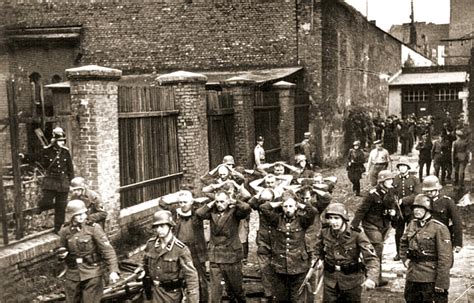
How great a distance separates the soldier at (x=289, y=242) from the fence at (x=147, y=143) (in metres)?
4.29

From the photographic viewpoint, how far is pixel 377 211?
8.62 m

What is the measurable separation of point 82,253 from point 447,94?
34694 millimetres

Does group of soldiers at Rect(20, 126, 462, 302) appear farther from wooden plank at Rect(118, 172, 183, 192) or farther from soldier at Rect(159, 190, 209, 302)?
wooden plank at Rect(118, 172, 183, 192)

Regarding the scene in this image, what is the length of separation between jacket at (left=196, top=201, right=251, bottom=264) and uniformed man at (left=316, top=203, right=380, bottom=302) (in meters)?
1.48

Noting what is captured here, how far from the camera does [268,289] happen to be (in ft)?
24.0

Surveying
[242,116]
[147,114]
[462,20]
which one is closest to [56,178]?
[147,114]

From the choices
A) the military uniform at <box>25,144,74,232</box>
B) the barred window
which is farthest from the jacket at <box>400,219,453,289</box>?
the barred window

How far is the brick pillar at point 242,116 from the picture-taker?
1545 centimetres

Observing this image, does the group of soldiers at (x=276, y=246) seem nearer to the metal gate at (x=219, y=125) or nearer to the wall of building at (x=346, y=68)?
the metal gate at (x=219, y=125)

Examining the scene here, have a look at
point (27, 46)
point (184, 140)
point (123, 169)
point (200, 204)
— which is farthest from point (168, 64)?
point (200, 204)

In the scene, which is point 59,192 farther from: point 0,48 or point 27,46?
point 27,46

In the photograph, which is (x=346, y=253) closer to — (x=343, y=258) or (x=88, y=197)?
(x=343, y=258)

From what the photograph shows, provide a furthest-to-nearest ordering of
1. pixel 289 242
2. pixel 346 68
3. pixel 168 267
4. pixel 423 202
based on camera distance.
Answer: pixel 346 68 < pixel 289 242 < pixel 423 202 < pixel 168 267

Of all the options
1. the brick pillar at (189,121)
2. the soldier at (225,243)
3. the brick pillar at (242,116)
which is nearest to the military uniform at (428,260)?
the soldier at (225,243)
